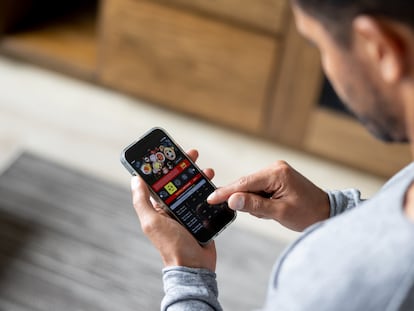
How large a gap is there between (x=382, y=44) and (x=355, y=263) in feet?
0.66

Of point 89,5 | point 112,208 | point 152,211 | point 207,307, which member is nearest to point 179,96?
point 112,208

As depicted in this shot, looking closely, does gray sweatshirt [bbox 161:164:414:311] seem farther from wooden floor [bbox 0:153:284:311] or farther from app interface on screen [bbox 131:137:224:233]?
wooden floor [bbox 0:153:284:311]

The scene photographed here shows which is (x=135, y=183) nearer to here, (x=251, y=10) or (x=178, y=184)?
(x=178, y=184)

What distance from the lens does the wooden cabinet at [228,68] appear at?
1.87m

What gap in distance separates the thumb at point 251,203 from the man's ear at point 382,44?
391mm

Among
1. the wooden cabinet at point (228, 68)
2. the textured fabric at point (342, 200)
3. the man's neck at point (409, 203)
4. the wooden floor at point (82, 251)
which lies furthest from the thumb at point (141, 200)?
the wooden cabinet at point (228, 68)

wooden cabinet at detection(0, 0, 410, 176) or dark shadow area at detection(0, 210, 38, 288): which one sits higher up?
wooden cabinet at detection(0, 0, 410, 176)

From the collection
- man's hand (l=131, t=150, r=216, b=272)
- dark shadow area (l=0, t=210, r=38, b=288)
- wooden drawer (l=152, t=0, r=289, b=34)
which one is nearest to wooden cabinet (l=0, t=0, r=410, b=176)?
wooden drawer (l=152, t=0, r=289, b=34)

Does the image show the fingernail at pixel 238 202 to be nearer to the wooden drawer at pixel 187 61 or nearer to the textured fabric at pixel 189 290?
the textured fabric at pixel 189 290

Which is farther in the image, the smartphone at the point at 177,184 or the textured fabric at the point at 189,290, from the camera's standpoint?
the smartphone at the point at 177,184

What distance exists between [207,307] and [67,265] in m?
0.80

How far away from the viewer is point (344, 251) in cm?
71

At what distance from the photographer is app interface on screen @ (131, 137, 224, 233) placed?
41.8 inches

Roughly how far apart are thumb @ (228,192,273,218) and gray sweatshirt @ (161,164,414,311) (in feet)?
0.86
